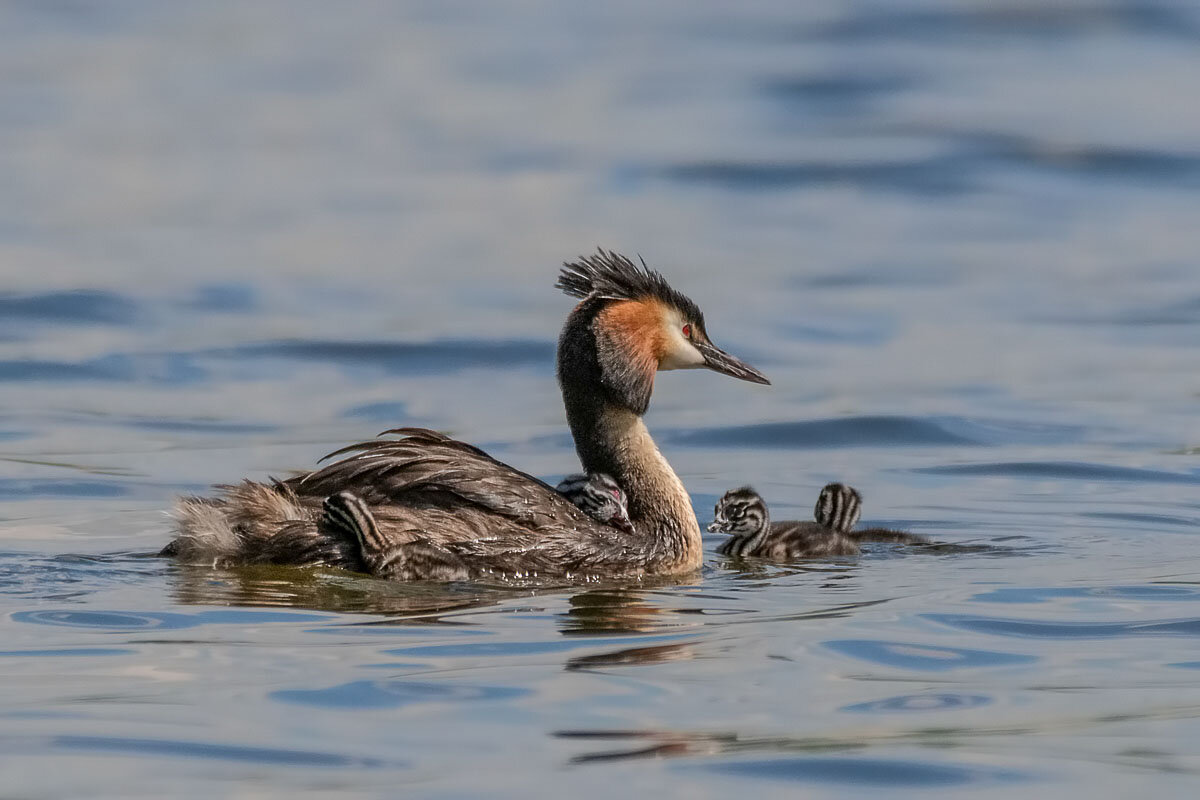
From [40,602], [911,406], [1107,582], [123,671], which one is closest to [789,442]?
[911,406]

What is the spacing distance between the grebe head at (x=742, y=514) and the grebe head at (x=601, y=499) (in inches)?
22.5

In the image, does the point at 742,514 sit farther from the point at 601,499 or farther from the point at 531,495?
the point at 531,495

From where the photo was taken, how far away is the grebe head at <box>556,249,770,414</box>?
31.6 feet

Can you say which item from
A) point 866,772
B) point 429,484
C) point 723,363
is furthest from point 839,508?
point 866,772

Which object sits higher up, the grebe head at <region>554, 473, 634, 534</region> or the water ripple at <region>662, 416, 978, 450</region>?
the water ripple at <region>662, 416, 978, 450</region>

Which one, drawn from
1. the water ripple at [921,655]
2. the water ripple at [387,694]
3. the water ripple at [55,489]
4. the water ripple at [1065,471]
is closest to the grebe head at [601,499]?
the water ripple at [921,655]

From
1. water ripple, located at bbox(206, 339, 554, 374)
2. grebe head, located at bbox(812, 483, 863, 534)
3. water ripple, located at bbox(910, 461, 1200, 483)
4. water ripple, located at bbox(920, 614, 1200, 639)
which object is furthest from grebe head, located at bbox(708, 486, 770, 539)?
water ripple, located at bbox(206, 339, 554, 374)

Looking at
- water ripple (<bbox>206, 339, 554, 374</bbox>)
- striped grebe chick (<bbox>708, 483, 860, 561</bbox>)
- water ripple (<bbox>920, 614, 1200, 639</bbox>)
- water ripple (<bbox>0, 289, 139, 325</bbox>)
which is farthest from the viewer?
water ripple (<bbox>0, 289, 139, 325</bbox>)

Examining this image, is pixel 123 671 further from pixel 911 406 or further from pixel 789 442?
pixel 911 406

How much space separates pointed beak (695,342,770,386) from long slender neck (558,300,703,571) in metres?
0.47

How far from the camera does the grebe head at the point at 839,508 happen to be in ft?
34.0

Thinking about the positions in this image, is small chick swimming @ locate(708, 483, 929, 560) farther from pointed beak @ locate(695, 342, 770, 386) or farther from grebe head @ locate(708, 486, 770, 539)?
pointed beak @ locate(695, 342, 770, 386)

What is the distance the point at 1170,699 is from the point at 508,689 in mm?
1936

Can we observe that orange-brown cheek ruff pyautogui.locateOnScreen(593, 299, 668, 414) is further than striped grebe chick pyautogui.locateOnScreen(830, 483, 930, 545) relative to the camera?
No
